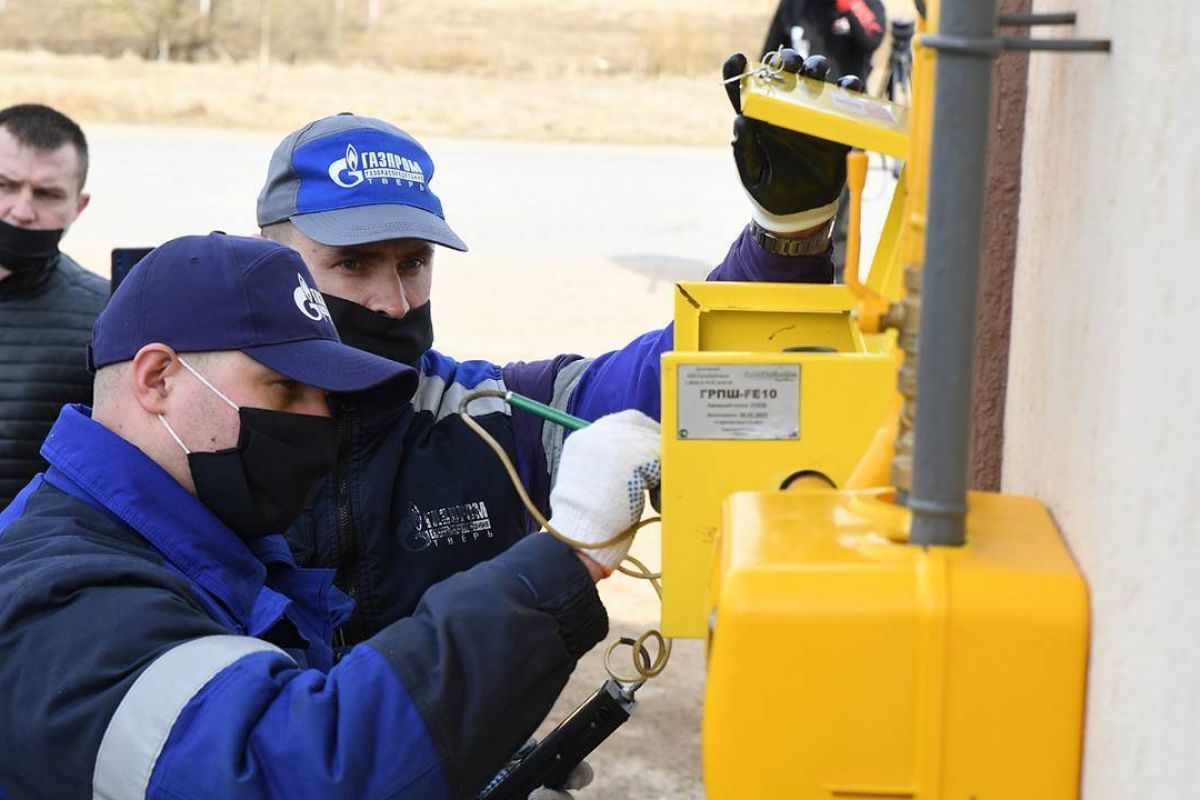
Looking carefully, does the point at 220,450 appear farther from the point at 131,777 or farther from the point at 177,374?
the point at 131,777

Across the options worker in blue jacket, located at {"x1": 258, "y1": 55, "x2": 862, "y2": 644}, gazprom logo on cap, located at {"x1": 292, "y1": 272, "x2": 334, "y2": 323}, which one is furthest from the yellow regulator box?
worker in blue jacket, located at {"x1": 258, "y1": 55, "x2": 862, "y2": 644}

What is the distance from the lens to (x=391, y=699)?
5.35 feet

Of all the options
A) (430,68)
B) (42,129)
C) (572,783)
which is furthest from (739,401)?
(430,68)

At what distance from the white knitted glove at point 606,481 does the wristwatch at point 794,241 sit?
2.46 feet

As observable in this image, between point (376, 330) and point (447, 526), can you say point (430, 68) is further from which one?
point (447, 526)

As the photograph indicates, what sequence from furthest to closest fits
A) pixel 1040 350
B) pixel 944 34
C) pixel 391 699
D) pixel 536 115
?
pixel 536 115
pixel 391 699
pixel 1040 350
pixel 944 34

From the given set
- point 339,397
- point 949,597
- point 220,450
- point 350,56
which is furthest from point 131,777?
point 350,56

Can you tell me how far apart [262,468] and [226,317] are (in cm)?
21

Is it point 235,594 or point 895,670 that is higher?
point 895,670

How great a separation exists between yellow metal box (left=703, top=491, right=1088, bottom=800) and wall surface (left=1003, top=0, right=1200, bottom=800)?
41 millimetres

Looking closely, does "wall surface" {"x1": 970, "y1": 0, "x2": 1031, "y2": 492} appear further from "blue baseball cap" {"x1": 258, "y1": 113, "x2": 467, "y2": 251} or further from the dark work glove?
"blue baseball cap" {"x1": 258, "y1": 113, "x2": 467, "y2": 251}

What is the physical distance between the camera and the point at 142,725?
158 cm

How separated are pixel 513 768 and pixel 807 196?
Answer: 1214 millimetres

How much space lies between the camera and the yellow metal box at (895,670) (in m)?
1.19
